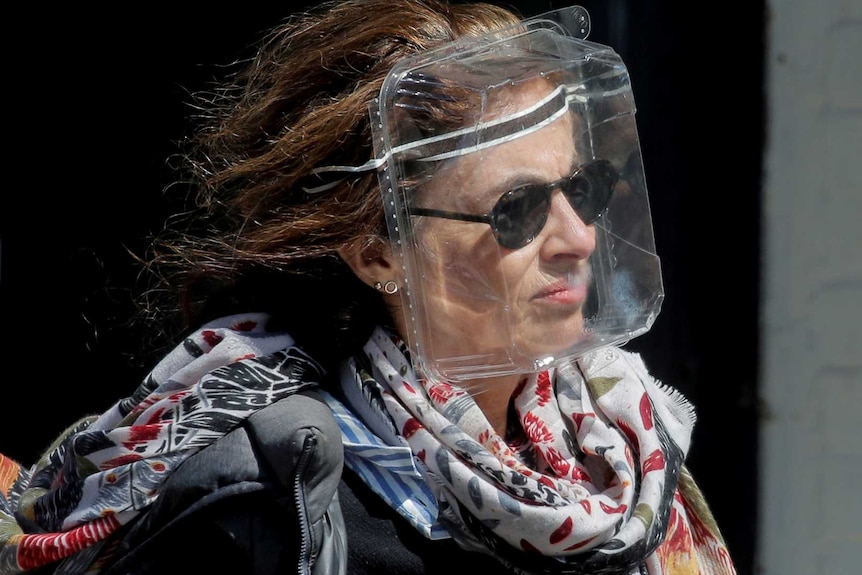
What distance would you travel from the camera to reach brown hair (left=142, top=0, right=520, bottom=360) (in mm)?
1540

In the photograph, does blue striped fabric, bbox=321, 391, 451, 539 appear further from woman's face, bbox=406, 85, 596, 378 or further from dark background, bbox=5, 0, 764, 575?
dark background, bbox=5, 0, 764, 575

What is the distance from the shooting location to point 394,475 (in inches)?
58.8

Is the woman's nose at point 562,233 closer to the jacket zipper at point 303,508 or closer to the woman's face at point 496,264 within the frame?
the woman's face at point 496,264

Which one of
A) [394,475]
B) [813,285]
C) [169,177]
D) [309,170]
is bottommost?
[813,285]

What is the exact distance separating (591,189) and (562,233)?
88 millimetres

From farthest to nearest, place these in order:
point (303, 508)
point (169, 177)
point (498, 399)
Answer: point (169, 177), point (498, 399), point (303, 508)

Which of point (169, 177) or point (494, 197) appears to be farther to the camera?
point (169, 177)

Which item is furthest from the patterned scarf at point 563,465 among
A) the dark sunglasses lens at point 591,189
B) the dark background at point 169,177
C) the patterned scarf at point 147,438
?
the dark background at point 169,177

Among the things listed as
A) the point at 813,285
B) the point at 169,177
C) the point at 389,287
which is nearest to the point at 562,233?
the point at 389,287

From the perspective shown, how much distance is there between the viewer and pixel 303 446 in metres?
1.28

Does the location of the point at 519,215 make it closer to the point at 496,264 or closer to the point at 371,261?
the point at 496,264

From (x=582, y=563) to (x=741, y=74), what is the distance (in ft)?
5.32

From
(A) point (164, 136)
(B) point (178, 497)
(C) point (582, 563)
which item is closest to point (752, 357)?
(C) point (582, 563)

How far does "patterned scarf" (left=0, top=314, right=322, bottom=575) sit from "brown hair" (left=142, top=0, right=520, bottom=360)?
8 centimetres
